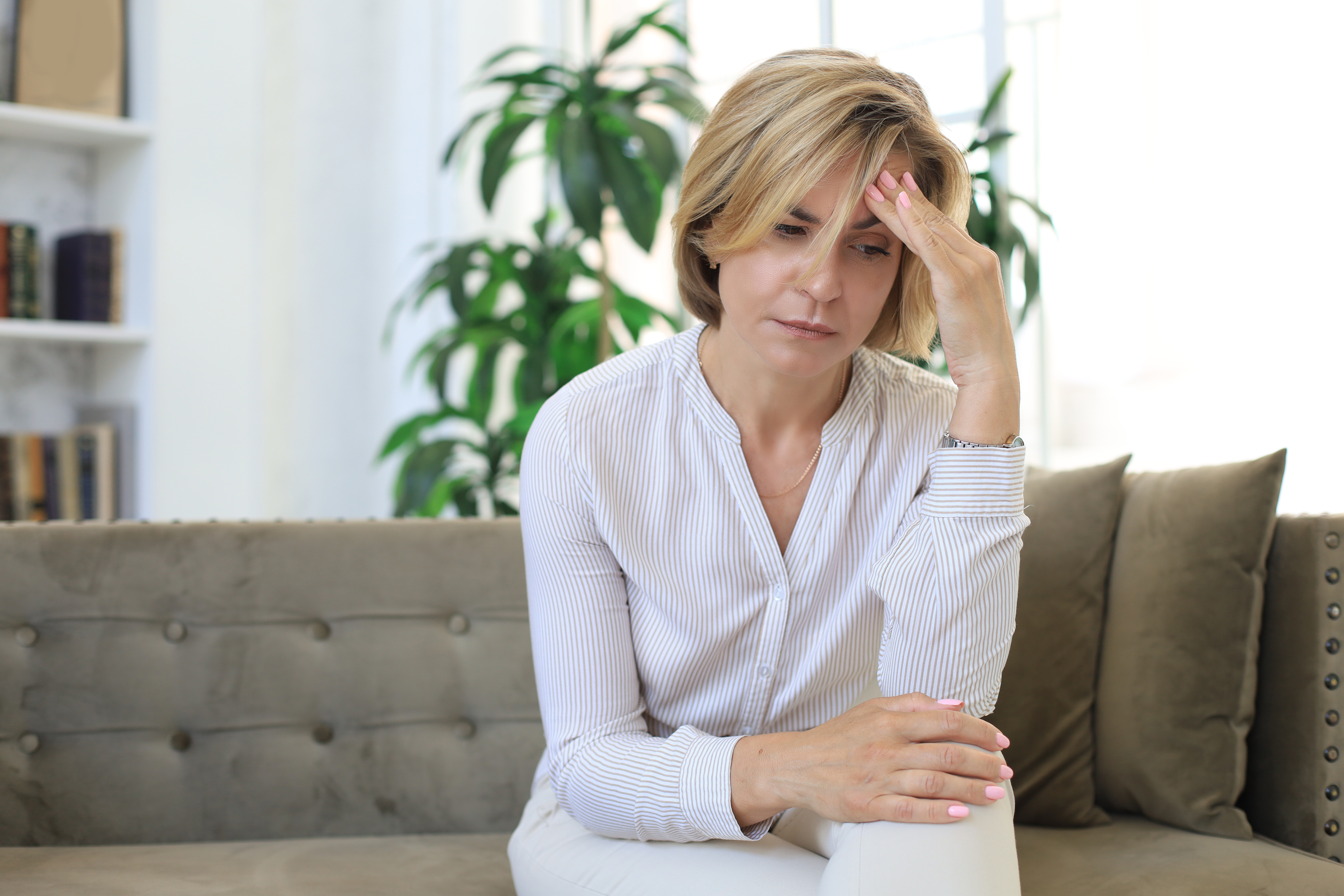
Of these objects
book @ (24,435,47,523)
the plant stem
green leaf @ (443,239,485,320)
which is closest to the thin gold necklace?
the plant stem

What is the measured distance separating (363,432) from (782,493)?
7.85 ft

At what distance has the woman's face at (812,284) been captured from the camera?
100cm

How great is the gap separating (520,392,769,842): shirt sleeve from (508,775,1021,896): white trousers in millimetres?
22

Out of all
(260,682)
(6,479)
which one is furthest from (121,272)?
(260,682)

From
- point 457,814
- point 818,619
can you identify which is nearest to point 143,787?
point 457,814

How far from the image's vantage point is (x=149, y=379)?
266cm

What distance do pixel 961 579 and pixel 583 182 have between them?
134 cm

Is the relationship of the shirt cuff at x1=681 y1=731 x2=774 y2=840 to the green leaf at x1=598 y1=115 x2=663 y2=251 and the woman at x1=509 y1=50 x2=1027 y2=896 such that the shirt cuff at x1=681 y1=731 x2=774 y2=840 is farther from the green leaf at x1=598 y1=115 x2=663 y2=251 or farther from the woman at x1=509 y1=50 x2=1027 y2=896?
the green leaf at x1=598 y1=115 x2=663 y2=251

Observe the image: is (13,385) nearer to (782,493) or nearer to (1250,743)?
(782,493)

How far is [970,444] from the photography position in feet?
3.36

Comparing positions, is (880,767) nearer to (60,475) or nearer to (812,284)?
(812,284)

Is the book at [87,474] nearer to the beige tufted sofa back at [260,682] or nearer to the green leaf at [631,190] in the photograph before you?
the beige tufted sofa back at [260,682]

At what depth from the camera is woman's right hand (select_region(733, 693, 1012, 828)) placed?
0.88 meters

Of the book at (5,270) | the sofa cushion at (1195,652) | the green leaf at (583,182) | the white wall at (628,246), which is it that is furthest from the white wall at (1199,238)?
the book at (5,270)
